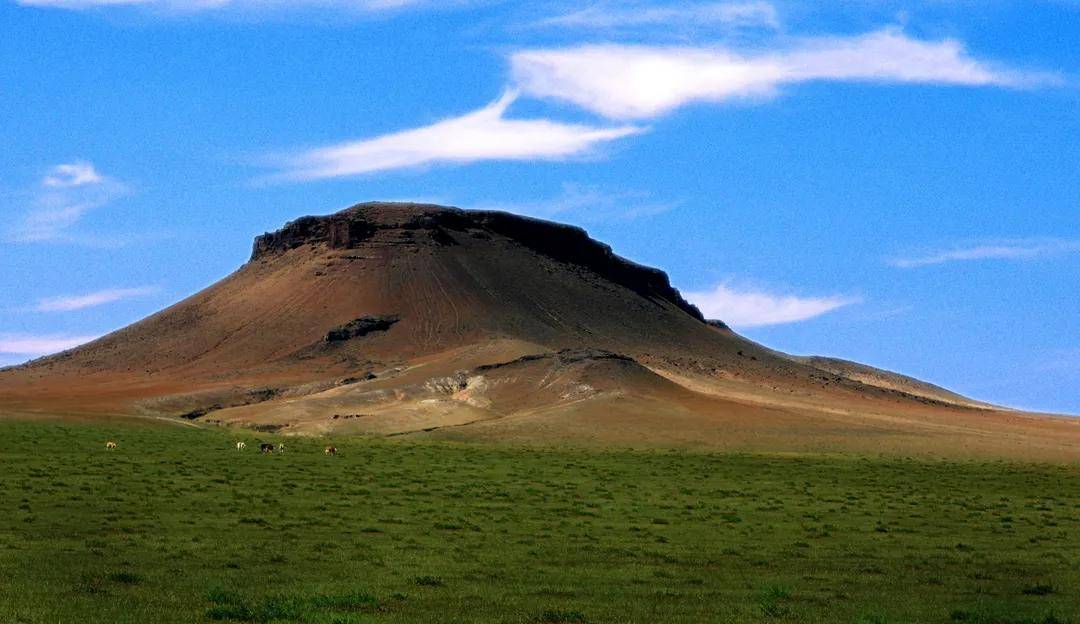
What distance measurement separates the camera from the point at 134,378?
463 ft

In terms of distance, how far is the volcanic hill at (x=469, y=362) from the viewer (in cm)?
9338

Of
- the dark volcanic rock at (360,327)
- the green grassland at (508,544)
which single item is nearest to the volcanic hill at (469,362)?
the dark volcanic rock at (360,327)

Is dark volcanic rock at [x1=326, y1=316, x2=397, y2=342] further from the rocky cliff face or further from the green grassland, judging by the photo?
the green grassland

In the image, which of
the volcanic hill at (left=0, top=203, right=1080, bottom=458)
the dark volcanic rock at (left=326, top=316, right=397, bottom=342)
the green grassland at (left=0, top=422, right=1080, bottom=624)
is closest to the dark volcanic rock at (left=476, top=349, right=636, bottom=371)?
the volcanic hill at (left=0, top=203, right=1080, bottom=458)

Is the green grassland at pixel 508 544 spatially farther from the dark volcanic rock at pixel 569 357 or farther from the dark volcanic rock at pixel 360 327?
the dark volcanic rock at pixel 360 327

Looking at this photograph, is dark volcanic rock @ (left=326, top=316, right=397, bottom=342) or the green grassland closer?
the green grassland

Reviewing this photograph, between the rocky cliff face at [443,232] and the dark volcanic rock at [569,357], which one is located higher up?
the rocky cliff face at [443,232]

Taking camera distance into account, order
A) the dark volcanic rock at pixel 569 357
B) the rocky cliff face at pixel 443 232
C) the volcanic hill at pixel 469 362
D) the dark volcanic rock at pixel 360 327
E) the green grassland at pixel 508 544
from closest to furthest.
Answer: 1. the green grassland at pixel 508 544
2. the volcanic hill at pixel 469 362
3. the dark volcanic rock at pixel 569 357
4. the dark volcanic rock at pixel 360 327
5. the rocky cliff face at pixel 443 232

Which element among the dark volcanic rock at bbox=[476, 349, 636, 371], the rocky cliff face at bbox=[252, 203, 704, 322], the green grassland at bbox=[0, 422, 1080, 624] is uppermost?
the rocky cliff face at bbox=[252, 203, 704, 322]

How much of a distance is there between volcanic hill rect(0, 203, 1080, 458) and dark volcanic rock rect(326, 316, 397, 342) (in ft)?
0.70

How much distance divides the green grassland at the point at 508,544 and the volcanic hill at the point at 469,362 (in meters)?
37.8

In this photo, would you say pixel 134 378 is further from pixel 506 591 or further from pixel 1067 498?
pixel 506 591

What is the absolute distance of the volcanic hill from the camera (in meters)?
93.4

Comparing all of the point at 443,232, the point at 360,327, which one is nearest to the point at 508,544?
the point at 360,327
